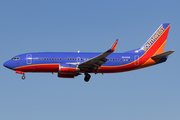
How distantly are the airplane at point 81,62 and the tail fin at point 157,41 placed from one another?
40 centimetres

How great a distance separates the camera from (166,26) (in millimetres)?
55438

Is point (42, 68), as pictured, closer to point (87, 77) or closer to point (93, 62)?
point (87, 77)

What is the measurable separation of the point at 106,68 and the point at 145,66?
6701 millimetres

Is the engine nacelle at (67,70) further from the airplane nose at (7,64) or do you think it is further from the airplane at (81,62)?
the airplane nose at (7,64)

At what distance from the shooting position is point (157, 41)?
2127 inches

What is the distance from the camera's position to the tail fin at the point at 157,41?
174 ft

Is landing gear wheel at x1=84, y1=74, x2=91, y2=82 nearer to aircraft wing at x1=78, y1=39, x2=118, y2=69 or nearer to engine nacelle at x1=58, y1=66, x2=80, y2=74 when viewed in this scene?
aircraft wing at x1=78, y1=39, x2=118, y2=69

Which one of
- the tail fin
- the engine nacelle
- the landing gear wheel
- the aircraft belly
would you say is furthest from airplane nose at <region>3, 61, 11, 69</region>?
the tail fin

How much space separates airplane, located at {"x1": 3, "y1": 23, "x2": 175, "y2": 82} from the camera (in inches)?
1858

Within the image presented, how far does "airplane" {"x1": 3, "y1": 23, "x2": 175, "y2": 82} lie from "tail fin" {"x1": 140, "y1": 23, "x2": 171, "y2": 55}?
1.32 ft

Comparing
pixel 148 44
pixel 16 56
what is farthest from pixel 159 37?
pixel 16 56

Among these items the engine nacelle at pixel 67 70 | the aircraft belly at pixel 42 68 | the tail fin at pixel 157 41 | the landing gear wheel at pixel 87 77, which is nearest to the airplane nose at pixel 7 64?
the aircraft belly at pixel 42 68

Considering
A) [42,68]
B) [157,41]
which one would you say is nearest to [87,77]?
[42,68]

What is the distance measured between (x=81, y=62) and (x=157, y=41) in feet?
46.4
